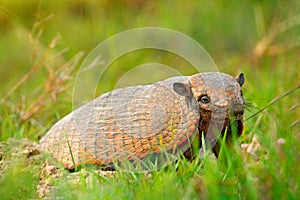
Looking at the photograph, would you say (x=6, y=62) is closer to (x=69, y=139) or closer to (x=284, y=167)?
(x=69, y=139)

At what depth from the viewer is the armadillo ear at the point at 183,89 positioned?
11.7 ft

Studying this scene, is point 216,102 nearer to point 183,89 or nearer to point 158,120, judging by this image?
point 183,89

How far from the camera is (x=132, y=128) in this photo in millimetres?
3662

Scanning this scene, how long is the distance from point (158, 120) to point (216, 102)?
38 centimetres

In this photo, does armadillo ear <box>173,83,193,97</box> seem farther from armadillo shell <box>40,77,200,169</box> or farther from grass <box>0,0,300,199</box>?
grass <box>0,0,300,199</box>

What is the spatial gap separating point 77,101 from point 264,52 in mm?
3057

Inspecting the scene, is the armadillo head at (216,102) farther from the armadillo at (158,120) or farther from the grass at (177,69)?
the grass at (177,69)

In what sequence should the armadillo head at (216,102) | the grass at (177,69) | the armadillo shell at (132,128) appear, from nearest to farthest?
the grass at (177,69) → the armadillo head at (216,102) → the armadillo shell at (132,128)

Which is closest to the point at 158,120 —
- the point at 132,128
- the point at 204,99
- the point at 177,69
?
the point at 132,128

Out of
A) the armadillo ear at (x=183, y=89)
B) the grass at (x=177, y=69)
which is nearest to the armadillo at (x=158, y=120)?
the armadillo ear at (x=183, y=89)

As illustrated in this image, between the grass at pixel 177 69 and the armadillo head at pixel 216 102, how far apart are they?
0.13 meters

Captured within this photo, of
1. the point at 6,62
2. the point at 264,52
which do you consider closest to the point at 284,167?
the point at 264,52

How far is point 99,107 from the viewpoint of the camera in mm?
3918

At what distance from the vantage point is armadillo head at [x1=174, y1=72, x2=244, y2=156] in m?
3.46
